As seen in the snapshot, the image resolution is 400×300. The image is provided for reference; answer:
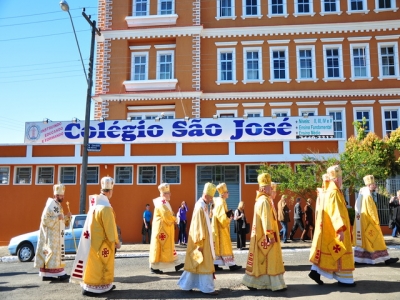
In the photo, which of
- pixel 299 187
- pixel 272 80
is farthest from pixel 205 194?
pixel 272 80

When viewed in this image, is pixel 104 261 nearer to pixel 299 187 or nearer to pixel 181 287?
pixel 181 287

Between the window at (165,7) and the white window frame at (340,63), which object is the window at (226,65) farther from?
the white window frame at (340,63)

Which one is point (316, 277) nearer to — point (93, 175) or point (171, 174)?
point (171, 174)

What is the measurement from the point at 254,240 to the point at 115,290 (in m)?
2.87

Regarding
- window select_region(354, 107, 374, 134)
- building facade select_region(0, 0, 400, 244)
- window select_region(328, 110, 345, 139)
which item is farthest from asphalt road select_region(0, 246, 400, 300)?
window select_region(354, 107, 374, 134)

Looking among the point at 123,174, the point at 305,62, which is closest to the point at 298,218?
the point at 123,174

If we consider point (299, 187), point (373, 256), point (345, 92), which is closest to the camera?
point (373, 256)

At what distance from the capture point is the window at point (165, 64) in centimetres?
2655

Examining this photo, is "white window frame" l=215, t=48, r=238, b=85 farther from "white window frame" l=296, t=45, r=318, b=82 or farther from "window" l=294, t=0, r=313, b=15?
"window" l=294, t=0, r=313, b=15

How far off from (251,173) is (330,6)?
14.3 meters

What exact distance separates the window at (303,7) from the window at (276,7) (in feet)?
2.75

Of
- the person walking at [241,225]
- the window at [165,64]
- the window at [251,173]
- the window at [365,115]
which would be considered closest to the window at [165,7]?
the window at [165,64]

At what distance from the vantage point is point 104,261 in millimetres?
7406

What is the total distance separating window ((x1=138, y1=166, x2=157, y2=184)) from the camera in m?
19.1
